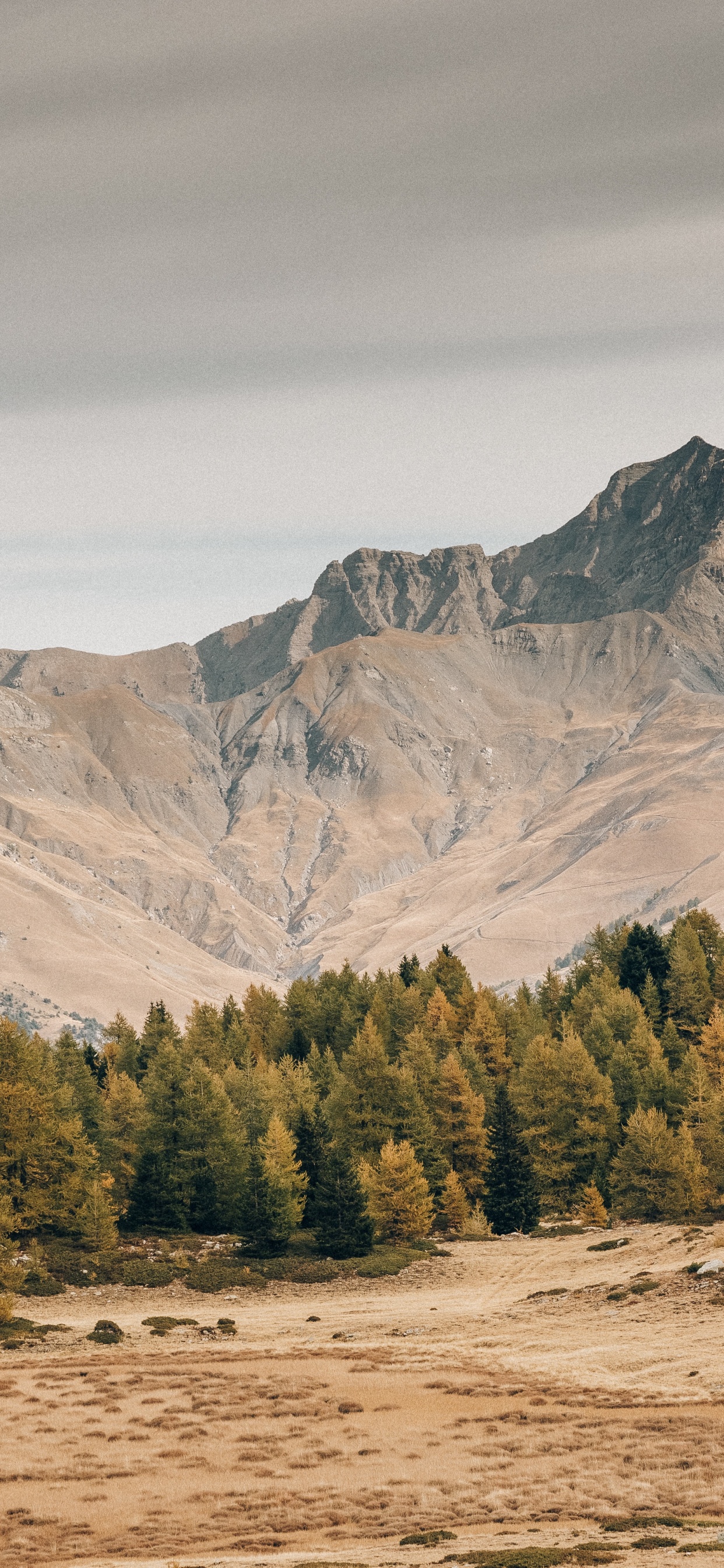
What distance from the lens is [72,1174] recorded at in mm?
86375

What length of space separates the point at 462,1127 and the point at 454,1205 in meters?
6.39

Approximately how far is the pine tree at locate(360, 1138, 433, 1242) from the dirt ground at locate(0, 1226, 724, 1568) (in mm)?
16730

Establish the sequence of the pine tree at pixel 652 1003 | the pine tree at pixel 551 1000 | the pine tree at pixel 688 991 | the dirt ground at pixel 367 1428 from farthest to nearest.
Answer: the pine tree at pixel 551 1000
the pine tree at pixel 652 1003
the pine tree at pixel 688 991
the dirt ground at pixel 367 1428

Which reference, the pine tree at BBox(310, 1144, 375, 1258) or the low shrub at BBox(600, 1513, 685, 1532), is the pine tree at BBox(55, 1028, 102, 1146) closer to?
the pine tree at BBox(310, 1144, 375, 1258)

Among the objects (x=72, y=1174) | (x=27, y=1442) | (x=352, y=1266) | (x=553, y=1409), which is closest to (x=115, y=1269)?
A: (x=72, y=1174)

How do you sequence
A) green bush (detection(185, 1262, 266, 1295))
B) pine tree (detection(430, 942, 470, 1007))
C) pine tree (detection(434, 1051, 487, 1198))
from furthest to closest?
pine tree (detection(430, 942, 470, 1007))
pine tree (detection(434, 1051, 487, 1198))
green bush (detection(185, 1262, 266, 1295))

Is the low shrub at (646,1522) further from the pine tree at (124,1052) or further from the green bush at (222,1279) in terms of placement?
the pine tree at (124,1052)

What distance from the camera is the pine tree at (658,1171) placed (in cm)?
8888

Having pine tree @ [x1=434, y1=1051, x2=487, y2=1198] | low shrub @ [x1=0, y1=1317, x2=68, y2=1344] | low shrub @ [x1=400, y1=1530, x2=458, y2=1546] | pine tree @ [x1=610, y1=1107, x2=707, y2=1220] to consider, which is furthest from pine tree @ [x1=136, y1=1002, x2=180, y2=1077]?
low shrub @ [x1=400, y1=1530, x2=458, y2=1546]

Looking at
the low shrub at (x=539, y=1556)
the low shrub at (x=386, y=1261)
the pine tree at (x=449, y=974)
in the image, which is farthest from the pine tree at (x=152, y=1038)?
the low shrub at (x=539, y=1556)

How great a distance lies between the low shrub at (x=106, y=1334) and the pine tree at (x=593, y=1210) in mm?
37919

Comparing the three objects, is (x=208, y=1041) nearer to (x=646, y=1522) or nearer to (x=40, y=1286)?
(x=40, y=1286)

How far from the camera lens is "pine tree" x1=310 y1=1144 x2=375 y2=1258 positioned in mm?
86125

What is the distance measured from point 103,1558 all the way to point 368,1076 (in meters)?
66.5
